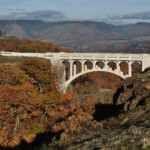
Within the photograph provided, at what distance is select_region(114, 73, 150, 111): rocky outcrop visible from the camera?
19.2 metres

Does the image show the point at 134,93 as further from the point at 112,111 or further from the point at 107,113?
the point at 107,113

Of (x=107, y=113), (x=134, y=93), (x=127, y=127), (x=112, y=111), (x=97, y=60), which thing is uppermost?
(x=97, y=60)

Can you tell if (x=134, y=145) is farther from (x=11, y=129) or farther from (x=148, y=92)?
(x=11, y=129)

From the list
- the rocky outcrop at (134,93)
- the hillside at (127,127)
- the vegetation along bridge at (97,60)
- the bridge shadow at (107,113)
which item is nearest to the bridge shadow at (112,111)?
the bridge shadow at (107,113)

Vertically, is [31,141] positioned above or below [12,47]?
below

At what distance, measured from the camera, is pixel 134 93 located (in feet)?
67.7

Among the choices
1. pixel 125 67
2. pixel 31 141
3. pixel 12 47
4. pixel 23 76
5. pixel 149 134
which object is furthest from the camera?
pixel 125 67

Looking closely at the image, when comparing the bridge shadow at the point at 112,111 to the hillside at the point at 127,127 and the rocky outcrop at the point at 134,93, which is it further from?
the rocky outcrop at the point at 134,93

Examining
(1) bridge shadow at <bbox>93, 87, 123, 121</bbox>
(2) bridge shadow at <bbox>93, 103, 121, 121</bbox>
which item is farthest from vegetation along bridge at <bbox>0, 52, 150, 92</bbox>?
(1) bridge shadow at <bbox>93, 87, 123, 121</bbox>

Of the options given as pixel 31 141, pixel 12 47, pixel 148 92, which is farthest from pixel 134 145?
pixel 12 47

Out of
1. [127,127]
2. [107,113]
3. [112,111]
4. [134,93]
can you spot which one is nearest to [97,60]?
[107,113]

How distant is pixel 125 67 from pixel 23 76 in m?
55.2

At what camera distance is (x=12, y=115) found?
2688cm

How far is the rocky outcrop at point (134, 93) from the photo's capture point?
19188 mm
